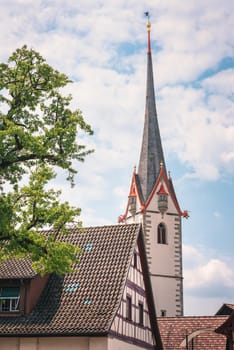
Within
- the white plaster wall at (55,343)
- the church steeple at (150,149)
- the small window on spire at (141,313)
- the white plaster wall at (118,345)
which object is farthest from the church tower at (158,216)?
the white plaster wall at (55,343)

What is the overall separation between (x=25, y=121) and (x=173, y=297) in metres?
44.1

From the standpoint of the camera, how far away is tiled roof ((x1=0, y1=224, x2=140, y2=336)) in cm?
2639

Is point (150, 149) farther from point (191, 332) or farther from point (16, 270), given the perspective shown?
point (16, 270)

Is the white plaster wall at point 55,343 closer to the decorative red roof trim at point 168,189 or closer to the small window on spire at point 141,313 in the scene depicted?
the small window on spire at point 141,313

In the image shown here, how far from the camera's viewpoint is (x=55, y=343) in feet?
86.4

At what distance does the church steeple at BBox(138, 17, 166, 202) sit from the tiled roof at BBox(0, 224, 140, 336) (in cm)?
3643

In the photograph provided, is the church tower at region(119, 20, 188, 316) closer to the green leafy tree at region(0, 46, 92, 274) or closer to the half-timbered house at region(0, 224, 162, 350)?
the half-timbered house at region(0, 224, 162, 350)

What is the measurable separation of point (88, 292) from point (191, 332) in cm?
823

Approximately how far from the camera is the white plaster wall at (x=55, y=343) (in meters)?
25.8

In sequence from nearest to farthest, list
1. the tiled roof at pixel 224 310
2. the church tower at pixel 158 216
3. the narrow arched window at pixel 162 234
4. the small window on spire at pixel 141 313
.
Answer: the small window on spire at pixel 141 313 < the tiled roof at pixel 224 310 < the church tower at pixel 158 216 < the narrow arched window at pixel 162 234

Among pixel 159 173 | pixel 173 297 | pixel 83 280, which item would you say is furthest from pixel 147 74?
pixel 83 280

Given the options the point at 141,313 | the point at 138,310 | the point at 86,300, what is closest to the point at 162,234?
the point at 141,313

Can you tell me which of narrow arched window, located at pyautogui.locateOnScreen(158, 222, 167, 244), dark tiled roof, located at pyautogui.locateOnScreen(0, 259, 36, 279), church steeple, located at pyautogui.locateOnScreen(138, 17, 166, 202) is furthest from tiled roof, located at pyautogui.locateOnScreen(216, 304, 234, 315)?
church steeple, located at pyautogui.locateOnScreen(138, 17, 166, 202)

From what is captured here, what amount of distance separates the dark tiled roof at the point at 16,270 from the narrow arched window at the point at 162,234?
122 ft
